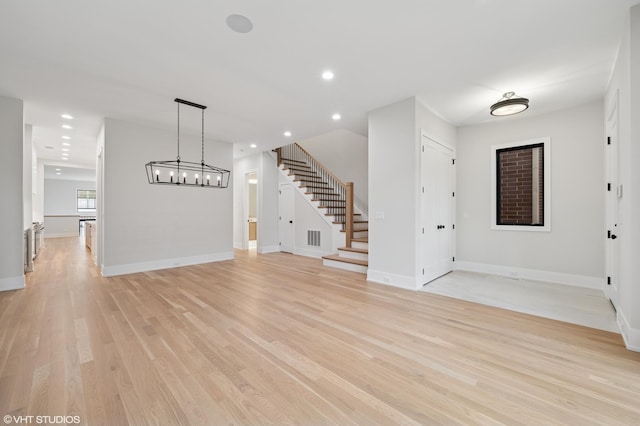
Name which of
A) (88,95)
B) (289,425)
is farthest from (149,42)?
(289,425)

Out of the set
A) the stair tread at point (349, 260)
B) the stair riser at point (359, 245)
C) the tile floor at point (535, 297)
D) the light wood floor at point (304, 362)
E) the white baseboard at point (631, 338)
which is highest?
the stair riser at point (359, 245)

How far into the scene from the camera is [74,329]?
2777 mm

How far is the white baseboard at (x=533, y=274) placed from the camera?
14.0 ft

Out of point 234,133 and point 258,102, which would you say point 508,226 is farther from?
point 234,133

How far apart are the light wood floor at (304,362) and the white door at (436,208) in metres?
1.04

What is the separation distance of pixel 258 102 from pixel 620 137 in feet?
14.9

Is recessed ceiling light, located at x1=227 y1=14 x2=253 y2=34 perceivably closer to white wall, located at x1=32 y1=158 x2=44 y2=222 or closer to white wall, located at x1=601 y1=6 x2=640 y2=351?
white wall, located at x1=601 y1=6 x2=640 y2=351

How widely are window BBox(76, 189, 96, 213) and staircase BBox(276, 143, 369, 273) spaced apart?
14.1 m

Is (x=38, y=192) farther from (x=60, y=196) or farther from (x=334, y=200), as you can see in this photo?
(x=334, y=200)

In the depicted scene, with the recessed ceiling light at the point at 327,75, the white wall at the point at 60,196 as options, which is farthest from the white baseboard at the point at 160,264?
the white wall at the point at 60,196

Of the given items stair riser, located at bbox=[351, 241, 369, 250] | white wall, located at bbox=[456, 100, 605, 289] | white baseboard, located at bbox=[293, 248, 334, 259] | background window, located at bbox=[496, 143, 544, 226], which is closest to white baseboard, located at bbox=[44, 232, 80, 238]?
white baseboard, located at bbox=[293, 248, 334, 259]

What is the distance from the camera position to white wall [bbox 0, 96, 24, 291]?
413 cm

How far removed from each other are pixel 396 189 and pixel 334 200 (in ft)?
11.0

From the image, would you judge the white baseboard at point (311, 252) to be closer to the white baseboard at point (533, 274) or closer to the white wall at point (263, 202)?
the white wall at point (263, 202)
